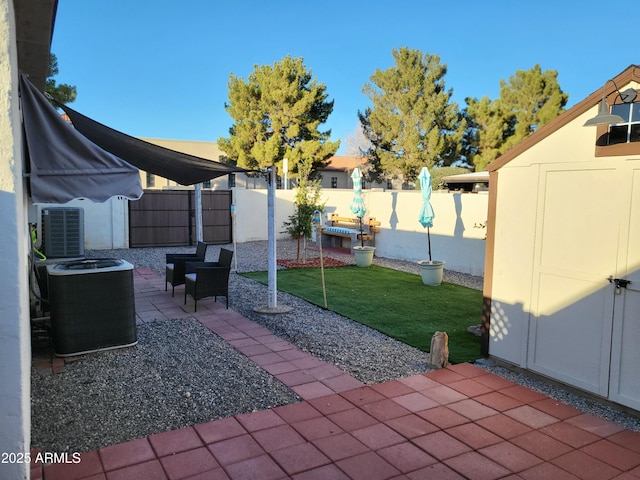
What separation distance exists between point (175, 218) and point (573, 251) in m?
12.6

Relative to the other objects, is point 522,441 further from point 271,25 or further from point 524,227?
point 271,25

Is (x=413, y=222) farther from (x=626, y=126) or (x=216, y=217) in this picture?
(x=626, y=126)

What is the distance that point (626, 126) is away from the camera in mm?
3613

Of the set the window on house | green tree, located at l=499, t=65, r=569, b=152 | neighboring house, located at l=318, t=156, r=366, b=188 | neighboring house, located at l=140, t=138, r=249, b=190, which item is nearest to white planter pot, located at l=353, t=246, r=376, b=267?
the window on house

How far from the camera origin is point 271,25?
19.6 metres

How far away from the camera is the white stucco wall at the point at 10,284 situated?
7.00 ft

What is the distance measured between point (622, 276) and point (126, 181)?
3.89 m

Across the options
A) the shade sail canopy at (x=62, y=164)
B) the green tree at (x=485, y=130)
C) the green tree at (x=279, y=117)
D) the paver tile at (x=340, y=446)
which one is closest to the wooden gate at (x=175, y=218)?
the green tree at (x=279, y=117)

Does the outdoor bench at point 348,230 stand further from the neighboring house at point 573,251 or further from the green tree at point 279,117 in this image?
the green tree at point 279,117

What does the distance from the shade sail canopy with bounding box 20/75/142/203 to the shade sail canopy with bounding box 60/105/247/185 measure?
4.56 feet

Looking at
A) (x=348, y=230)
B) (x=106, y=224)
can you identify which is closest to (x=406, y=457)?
Result: (x=348, y=230)

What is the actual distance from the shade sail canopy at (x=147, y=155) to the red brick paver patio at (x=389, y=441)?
2.74 metres

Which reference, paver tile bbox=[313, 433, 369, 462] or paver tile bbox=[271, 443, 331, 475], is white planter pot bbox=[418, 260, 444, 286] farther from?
paver tile bbox=[271, 443, 331, 475]

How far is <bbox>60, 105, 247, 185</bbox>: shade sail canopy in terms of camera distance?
483 centimetres
